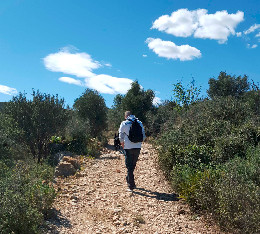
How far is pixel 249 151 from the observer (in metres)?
6.86

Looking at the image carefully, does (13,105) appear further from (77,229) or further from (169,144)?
(77,229)

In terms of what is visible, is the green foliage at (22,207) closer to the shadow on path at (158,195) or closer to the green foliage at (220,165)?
the shadow on path at (158,195)

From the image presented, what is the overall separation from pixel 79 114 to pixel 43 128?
8.93 m

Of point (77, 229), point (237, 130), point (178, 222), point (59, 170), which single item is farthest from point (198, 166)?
point (59, 170)

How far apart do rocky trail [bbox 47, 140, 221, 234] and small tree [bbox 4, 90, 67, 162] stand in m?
5.12

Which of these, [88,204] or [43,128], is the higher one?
[43,128]

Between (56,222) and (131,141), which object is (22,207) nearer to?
(56,222)

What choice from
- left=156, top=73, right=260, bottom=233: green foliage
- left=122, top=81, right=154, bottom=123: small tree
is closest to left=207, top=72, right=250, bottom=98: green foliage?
left=122, top=81, right=154, bottom=123: small tree

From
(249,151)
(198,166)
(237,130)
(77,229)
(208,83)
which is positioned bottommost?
(77,229)

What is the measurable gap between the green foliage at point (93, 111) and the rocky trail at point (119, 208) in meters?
12.9

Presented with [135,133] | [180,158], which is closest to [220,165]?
[180,158]

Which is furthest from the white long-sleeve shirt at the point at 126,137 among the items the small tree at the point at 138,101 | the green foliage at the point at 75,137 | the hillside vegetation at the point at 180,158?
the small tree at the point at 138,101

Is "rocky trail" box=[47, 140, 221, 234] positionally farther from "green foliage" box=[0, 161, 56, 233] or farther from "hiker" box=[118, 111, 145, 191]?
"hiker" box=[118, 111, 145, 191]

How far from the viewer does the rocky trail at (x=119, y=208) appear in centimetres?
471
